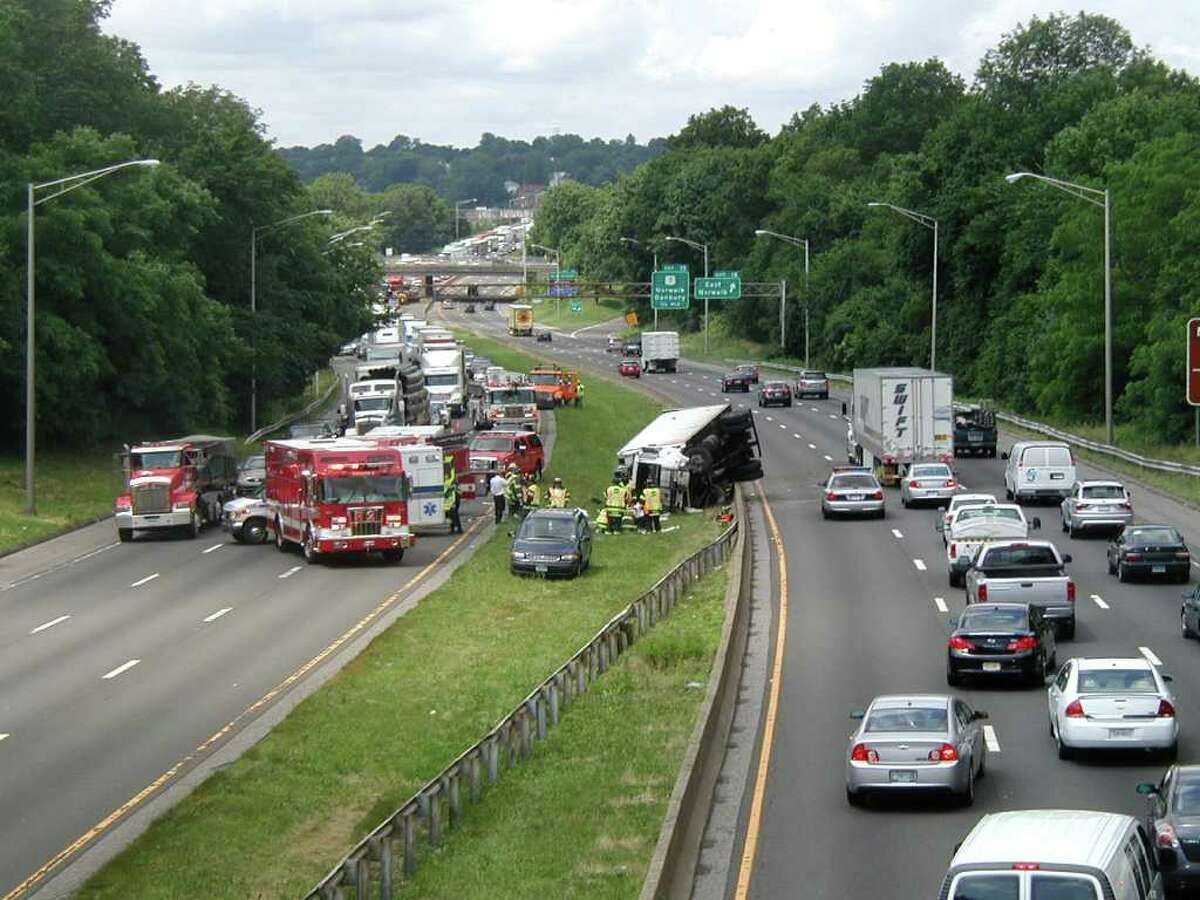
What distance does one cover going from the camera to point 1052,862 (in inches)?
614

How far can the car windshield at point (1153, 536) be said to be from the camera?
4475 cm

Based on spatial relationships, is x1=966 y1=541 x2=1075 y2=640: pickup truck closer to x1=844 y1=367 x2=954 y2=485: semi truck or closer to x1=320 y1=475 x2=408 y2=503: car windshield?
x1=320 y1=475 x2=408 y2=503: car windshield

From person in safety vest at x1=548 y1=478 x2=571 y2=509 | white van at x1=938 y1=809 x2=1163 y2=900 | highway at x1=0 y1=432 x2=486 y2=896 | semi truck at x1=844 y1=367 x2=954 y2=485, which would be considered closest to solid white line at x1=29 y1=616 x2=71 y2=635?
highway at x1=0 y1=432 x2=486 y2=896

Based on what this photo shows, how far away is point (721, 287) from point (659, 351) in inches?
358

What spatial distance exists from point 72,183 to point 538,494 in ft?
65.0

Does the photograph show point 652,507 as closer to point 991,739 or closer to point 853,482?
point 853,482

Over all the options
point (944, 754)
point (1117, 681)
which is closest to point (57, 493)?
point (1117, 681)

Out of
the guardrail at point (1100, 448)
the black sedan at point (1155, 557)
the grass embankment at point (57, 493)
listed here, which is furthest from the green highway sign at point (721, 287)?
the black sedan at point (1155, 557)

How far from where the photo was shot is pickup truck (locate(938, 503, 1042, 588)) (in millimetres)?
45156

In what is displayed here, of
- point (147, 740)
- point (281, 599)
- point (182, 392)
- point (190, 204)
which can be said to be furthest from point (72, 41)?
point (147, 740)

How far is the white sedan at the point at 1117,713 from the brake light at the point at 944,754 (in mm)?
3037

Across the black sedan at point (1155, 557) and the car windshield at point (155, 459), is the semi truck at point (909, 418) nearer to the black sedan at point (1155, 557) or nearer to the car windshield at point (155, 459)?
the black sedan at point (1155, 557)

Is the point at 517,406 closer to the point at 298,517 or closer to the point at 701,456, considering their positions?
the point at 701,456

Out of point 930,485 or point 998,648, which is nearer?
point 998,648
